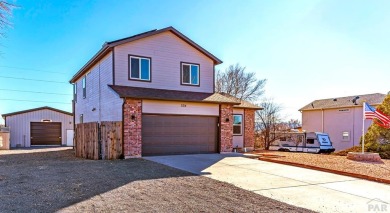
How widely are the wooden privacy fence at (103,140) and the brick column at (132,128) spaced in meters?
0.27

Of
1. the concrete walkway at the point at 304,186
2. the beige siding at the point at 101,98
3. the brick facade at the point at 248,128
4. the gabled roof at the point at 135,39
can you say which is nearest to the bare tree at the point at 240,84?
the brick facade at the point at 248,128

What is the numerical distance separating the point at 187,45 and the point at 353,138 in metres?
20.5

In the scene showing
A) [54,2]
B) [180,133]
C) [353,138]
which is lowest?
[353,138]

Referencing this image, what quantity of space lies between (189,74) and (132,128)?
513 cm

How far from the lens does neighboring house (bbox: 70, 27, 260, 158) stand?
12.6 m

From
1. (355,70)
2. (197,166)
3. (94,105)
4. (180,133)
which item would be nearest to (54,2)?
(94,105)

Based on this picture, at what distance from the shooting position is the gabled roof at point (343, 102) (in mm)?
25328

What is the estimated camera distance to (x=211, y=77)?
16125 millimetres

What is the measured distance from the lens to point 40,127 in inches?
975

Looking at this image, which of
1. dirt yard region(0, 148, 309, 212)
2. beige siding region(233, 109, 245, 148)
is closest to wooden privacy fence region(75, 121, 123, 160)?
dirt yard region(0, 148, 309, 212)

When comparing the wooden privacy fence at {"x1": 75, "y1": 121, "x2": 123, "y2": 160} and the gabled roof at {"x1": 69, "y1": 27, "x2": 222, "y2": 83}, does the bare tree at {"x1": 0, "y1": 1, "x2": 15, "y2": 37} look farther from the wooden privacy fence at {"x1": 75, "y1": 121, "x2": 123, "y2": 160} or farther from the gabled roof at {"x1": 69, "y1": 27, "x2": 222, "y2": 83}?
the gabled roof at {"x1": 69, "y1": 27, "x2": 222, "y2": 83}

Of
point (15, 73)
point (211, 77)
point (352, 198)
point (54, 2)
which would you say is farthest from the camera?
point (15, 73)

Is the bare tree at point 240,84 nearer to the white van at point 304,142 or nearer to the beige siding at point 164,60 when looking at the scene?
the white van at point 304,142

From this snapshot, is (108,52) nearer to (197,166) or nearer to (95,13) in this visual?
(95,13)
